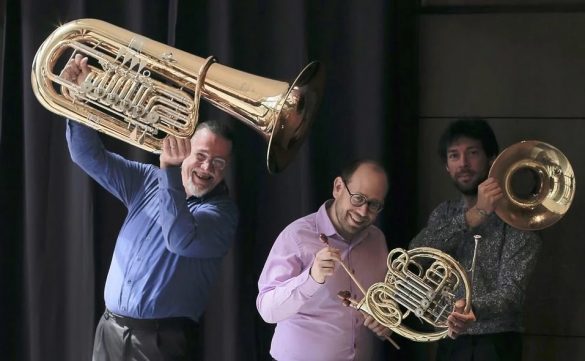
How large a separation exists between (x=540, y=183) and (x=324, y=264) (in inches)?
28.9

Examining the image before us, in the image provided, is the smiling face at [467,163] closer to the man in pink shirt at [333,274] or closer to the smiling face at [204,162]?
the man in pink shirt at [333,274]

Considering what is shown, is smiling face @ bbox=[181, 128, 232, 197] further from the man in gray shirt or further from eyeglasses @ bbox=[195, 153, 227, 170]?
the man in gray shirt

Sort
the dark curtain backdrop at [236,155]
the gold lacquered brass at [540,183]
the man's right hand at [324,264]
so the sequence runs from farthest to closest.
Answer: the dark curtain backdrop at [236,155], the gold lacquered brass at [540,183], the man's right hand at [324,264]

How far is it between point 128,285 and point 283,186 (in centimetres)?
69

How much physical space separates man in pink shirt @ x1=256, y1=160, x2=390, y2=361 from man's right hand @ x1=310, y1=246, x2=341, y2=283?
9 centimetres

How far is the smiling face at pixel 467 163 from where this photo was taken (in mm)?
2541

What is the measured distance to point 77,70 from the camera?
8.09 feet

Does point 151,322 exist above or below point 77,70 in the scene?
below

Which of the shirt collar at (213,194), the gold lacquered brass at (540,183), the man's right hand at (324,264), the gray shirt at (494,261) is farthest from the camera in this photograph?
the shirt collar at (213,194)

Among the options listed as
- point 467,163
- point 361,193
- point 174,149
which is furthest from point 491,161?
point 174,149

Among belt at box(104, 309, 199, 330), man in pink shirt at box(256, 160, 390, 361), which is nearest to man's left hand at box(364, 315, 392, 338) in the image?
man in pink shirt at box(256, 160, 390, 361)

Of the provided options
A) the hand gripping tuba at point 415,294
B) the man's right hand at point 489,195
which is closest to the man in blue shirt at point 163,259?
the hand gripping tuba at point 415,294

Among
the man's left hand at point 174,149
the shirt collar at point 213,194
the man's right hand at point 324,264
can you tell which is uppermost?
the man's left hand at point 174,149

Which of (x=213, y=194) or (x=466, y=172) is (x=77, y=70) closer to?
(x=213, y=194)
